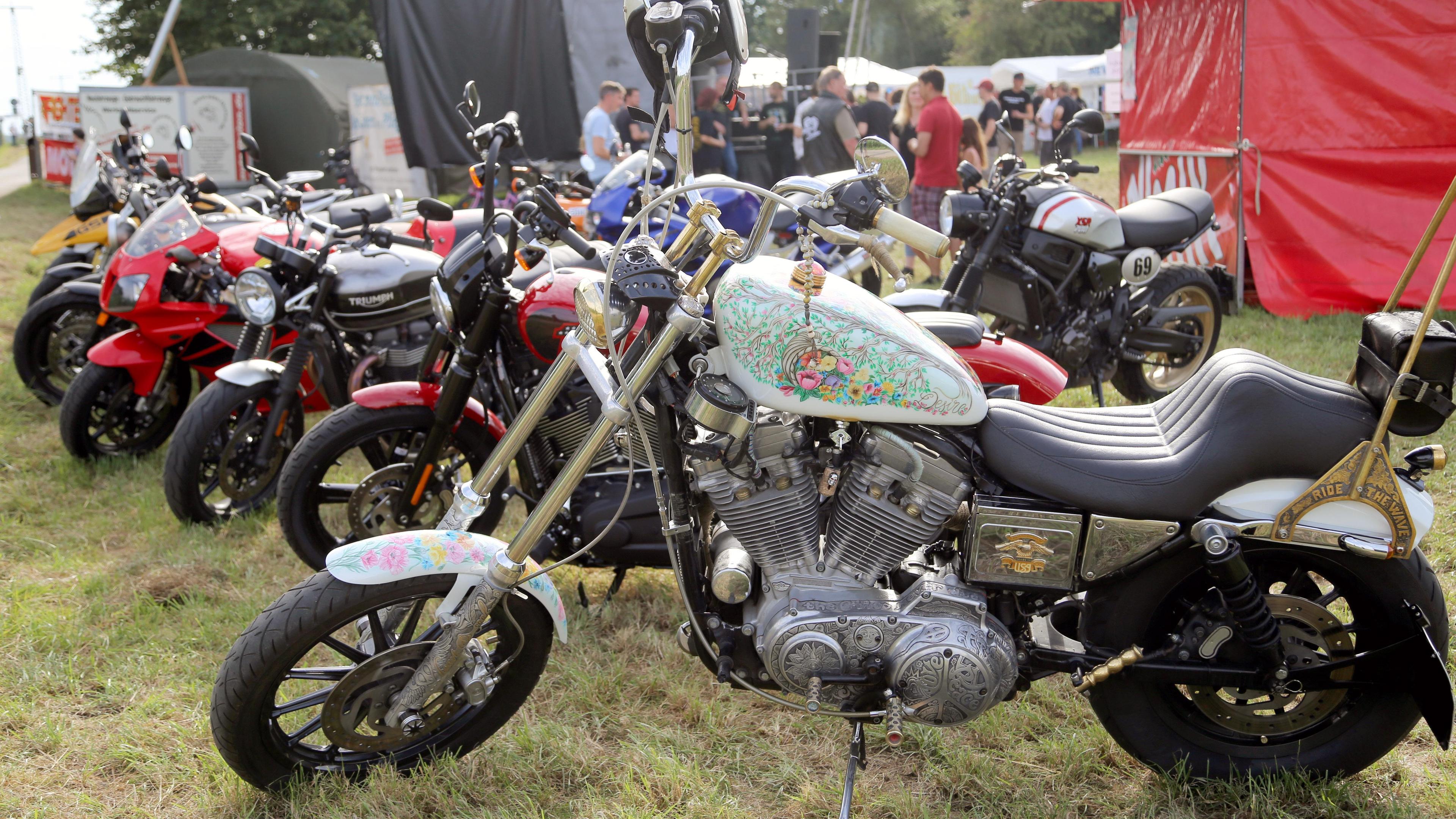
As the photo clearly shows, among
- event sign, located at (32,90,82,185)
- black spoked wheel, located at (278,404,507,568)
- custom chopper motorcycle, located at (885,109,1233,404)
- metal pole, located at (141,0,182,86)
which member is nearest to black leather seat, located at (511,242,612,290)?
black spoked wheel, located at (278,404,507,568)

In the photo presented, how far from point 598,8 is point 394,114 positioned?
11.3 feet

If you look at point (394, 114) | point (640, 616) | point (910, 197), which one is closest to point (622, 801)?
point (640, 616)

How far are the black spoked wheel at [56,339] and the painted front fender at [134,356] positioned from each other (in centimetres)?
97

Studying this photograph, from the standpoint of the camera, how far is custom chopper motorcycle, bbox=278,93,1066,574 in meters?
3.02

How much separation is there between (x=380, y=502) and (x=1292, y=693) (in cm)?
268

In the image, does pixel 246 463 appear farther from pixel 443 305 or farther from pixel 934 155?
pixel 934 155

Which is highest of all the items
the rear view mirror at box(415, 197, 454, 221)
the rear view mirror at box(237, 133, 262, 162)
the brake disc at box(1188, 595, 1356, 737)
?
the rear view mirror at box(237, 133, 262, 162)

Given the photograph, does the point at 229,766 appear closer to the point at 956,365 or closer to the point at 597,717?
the point at 597,717

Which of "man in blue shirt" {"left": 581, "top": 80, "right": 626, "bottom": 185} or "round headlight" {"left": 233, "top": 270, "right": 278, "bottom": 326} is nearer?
"round headlight" {"left": 233, "top": 270, "right": 278, "bottom": 326}

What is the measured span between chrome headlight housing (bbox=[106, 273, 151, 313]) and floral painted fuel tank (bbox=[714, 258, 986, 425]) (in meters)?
3.33

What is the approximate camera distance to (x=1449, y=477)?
160 inches

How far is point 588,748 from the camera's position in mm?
2709

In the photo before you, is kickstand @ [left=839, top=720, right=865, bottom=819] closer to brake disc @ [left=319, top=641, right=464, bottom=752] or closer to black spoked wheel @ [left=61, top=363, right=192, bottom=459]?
brake disc @ [left=319, top=641, right=464, bottom=752]

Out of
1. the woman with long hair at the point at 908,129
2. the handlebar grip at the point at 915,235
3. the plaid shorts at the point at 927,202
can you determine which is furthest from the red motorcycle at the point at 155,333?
the woman with long hair at the point at 908,129
